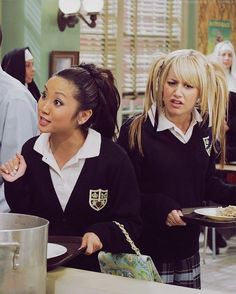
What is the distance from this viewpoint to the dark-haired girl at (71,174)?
2449mm

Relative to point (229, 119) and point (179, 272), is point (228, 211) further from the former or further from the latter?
point (229, 119)

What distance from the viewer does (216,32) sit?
9211 millimetres

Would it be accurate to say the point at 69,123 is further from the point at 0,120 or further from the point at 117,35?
the point at 117,35

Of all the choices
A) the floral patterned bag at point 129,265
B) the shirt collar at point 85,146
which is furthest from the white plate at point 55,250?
the shirt collar at point 85,146

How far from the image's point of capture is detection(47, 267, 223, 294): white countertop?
188 cm

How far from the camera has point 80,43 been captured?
7199 mm

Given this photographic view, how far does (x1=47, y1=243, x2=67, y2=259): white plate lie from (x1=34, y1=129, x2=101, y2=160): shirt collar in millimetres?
417

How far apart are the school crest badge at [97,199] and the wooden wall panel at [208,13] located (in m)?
6.71

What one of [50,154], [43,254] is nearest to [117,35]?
[50,154]

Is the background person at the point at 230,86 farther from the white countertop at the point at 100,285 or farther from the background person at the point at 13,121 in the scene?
the white countertop at the point at 100,285

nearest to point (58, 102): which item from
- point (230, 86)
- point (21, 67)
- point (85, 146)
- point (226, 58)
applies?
point (85, 146)

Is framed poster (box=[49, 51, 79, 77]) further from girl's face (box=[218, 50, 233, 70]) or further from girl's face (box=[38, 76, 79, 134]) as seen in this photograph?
girl's face (box=[38, 76, 79, 134])

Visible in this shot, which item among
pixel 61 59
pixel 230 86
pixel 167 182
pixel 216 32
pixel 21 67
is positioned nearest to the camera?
pixel 167 182

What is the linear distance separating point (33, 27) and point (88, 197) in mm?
4340
